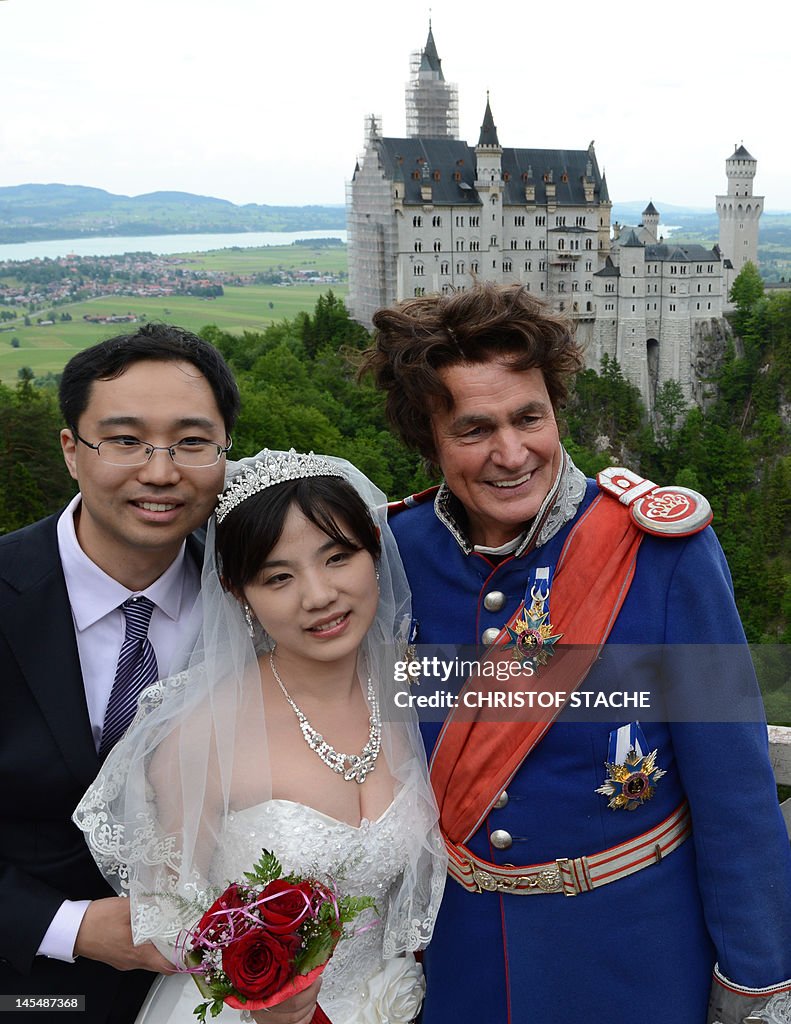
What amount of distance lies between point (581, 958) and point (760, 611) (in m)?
32.3

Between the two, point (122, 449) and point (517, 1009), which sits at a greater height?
point (122, 449)

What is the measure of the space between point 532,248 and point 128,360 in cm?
4480

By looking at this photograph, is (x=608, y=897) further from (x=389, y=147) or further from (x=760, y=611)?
(x=389, y=147)

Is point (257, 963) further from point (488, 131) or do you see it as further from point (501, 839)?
point (488, 131)

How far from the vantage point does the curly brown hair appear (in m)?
2.40

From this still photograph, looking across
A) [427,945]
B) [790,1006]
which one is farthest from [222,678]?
[790,1006]

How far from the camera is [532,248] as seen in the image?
45.2 m

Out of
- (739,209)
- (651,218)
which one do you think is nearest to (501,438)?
(651,218)

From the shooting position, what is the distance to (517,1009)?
2.42 metres

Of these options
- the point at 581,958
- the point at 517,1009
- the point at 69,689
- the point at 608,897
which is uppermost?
the point at 69,689

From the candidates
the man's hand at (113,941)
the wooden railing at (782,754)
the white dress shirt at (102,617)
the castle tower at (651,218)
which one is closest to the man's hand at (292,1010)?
the man's hand at (113,941)

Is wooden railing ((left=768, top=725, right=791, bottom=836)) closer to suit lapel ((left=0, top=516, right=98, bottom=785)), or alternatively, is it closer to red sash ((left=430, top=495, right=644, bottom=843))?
red sash ((left=430, top=495, right=644, bottom=843))

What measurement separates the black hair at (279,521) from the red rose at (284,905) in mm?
719

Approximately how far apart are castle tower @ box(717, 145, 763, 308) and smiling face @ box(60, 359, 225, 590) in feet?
Answer: 190
